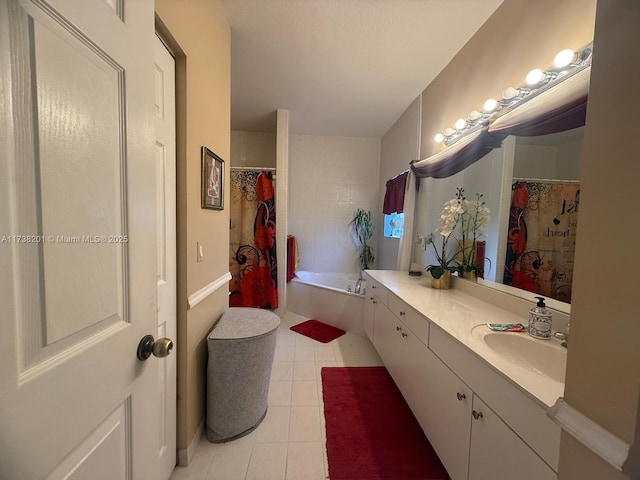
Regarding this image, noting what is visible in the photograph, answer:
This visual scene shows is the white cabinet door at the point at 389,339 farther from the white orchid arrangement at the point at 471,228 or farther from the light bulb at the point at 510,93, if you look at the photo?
the light bulb at the point at 510,93

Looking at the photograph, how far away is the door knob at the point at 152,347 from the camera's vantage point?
0.67m

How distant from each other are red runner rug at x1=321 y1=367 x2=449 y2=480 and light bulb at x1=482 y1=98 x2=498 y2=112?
6.98 feet

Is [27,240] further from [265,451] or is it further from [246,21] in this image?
[246,21]

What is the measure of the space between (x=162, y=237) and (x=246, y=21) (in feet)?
5.39

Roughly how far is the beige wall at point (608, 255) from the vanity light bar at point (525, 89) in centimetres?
94

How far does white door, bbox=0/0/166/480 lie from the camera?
0.38 m

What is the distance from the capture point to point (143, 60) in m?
0.68

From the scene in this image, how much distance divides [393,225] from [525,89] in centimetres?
223

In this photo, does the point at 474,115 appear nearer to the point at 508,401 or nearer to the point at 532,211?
the point at 532,211

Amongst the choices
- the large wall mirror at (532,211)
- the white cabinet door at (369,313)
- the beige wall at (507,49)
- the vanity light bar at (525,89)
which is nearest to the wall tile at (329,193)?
the white cabinet door at (369,313)

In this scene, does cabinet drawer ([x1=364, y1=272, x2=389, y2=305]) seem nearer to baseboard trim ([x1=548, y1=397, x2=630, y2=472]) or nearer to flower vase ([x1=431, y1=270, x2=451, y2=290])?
flower vase ([x1=431, y1=270, x2=451, y2=290])

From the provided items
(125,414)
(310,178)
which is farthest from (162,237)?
(310,178)

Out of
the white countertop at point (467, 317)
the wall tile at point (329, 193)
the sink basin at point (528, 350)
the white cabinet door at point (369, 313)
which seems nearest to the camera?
the white countertop at point (467, 317)

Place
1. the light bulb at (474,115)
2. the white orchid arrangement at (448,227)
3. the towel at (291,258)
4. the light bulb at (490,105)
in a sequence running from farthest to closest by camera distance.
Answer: the towel at (291,258)
the white orchid arrangement at (448,227)
the light bulb at (474,115)
the light bulb at (490,105)
